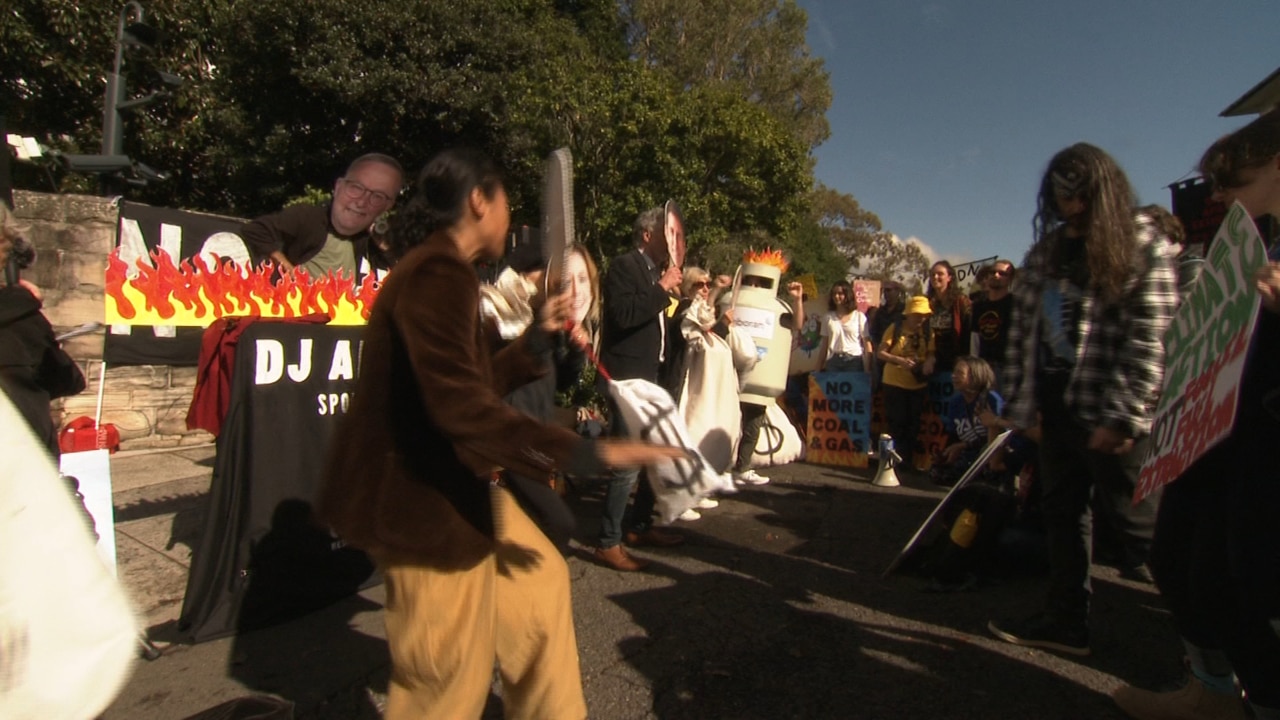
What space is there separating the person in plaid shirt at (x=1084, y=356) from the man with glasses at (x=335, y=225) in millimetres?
3138

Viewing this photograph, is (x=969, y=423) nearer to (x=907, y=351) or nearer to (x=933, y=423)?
(x=907, y=351)

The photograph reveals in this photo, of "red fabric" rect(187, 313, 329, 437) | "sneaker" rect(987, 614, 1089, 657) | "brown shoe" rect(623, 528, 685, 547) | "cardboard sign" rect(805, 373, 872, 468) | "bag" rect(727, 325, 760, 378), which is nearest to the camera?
"sneaker" rect(987, 614, 1089, 657)

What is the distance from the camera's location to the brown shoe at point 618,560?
13.1ft

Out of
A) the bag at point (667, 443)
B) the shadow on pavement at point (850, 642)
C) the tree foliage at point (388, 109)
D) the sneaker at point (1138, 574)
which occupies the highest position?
the tree foliage at point (388, 109)

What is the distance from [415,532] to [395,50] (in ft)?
50.5

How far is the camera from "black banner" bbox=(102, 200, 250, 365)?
6.58 metres

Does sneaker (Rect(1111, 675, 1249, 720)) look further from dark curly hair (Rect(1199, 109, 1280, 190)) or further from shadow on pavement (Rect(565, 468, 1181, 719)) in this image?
dark curly hair (Rect(1199, 109, 1280, 190))

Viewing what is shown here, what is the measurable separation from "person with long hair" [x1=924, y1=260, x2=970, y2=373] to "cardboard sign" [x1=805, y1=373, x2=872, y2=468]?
83cm

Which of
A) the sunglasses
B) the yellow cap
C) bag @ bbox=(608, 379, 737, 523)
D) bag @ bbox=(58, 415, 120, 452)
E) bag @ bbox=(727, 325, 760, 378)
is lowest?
bag @ bbox=(58, 415, 120, 452)

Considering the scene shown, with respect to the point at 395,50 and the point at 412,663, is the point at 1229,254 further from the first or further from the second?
the point at 395,50

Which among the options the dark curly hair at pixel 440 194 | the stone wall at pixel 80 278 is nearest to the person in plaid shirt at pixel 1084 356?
the dark curly hair at pixel 440 194

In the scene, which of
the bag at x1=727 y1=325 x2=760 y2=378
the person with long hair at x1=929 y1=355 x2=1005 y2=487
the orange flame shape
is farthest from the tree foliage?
the person with long hair at x1=929 y1=355 x2=1005 y2=487

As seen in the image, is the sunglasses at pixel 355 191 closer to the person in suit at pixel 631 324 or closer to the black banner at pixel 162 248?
the person in suit at pixel 631 324

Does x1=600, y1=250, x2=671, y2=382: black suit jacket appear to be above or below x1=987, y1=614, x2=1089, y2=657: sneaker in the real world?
above
